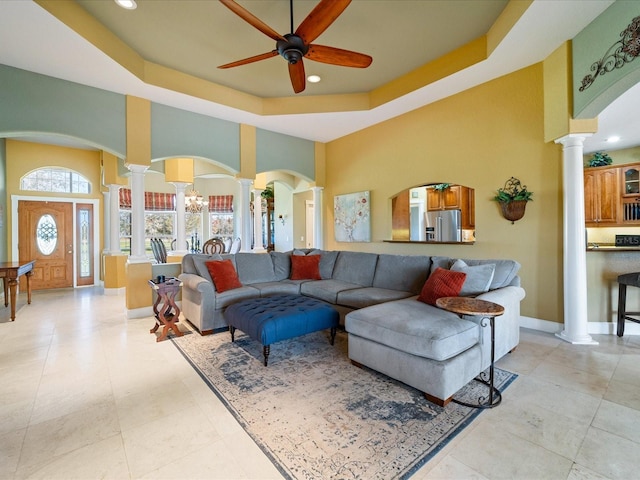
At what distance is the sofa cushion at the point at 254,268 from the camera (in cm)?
450

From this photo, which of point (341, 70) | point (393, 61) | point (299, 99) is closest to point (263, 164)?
point (299, 99)

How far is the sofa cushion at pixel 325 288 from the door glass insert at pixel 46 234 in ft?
22.2

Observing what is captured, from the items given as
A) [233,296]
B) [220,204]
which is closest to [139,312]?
[233,296]

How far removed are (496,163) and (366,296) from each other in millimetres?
2595

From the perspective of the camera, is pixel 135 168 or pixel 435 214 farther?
pixel 435 214

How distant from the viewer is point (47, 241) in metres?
7.05

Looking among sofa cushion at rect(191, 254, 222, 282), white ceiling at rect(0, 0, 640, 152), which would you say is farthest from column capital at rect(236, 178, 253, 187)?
sofa cushion at rect(191, 254, 222, 282)

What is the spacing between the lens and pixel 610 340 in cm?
336

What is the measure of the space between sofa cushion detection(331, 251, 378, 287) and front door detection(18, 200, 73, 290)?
6.97m

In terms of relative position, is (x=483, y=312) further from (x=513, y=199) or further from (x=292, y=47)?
(x=292, y=47)

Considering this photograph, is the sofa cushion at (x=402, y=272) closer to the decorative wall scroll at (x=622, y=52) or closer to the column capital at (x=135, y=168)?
the decorative wall scroll at (x=622, y=52)

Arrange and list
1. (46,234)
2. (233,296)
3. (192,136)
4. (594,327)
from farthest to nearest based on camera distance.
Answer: (46,234)
(192,136)
(233,296)
(594,327)

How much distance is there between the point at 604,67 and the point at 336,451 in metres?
4.06

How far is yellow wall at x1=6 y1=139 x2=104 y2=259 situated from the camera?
6547 millimetres
